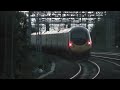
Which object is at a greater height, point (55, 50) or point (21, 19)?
point (21, 19)

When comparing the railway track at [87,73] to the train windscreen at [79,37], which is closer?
the railway track at [87,73]

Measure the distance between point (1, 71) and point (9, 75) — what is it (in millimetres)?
659

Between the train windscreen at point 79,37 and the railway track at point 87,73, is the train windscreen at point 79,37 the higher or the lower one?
the higher one

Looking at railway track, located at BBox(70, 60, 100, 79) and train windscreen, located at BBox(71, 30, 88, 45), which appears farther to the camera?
train windscreen, located at BBox(71, 30, 88, 45)

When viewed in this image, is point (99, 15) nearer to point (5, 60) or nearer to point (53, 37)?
point (53, 37)

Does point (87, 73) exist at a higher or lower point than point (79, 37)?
lower

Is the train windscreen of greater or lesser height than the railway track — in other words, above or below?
above

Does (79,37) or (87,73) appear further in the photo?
(79,37)

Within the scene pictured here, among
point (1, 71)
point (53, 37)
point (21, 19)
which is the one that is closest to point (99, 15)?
point (53, 37)
